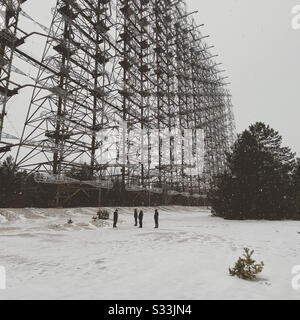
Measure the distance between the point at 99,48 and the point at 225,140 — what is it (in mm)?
51511

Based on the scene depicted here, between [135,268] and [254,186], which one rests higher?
[254,186]

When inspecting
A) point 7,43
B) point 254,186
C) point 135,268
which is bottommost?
point 135,268

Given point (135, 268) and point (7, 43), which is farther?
point (7, 43)

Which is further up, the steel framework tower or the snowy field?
the steel framework tower

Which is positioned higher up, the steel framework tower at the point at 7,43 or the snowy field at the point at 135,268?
the steel framework tower at the point at 7,43

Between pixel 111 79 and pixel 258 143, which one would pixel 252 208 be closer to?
pixel 258 143

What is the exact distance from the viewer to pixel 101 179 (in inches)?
1049

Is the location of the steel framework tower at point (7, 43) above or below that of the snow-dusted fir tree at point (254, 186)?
above

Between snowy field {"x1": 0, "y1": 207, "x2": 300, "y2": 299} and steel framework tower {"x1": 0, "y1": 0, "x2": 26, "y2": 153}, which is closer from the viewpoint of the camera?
snowy field {"x1": 0, "y1": 207, "x2": 300, "y2": 299}

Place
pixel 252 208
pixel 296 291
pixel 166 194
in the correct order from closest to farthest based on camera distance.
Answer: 1. pixel 296 291
2. pixel 252 208
3. pixel 166 194

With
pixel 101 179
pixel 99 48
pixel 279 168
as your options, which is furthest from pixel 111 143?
pixel 279 168

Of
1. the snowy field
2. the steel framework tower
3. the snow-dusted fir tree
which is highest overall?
the steel framework tower

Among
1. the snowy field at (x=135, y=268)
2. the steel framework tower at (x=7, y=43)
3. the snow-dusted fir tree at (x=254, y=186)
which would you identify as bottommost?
the snowy field at (x=135, y=268)

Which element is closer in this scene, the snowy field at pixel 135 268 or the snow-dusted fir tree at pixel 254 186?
the snowy field at pixel 135 268
